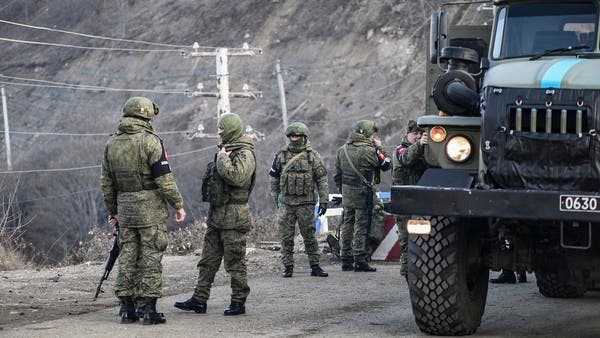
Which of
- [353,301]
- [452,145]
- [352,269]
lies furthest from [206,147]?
[452,145]

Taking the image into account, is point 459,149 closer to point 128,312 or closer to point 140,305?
point 140,305

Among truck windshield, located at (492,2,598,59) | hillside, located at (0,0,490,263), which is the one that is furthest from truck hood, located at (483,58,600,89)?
hillside, located at (0,0,490,263)

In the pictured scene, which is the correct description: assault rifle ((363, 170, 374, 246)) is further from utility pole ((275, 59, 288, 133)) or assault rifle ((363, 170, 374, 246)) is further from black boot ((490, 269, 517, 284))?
utility pole ((275, 59, 288, 133))

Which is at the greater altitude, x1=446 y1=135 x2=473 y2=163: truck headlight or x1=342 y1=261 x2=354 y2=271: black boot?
x1=446 y1=135 x2=473 y2=163: truck headlight

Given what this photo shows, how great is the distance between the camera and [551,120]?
372 inches

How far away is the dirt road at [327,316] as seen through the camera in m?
10.9

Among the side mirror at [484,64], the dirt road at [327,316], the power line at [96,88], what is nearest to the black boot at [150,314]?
the dirt road at [327,316]

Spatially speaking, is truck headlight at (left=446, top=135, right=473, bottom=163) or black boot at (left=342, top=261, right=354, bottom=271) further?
black boot at (left=342, top=261, right=354, bottom=271)

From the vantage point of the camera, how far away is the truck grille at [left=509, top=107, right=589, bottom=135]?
9.34m

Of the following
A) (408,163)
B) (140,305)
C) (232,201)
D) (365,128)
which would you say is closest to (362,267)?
(365,128)

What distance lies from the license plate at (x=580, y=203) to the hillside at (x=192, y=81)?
116 ft

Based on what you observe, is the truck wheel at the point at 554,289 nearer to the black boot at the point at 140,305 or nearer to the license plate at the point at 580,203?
the license plate at the point at 580,203

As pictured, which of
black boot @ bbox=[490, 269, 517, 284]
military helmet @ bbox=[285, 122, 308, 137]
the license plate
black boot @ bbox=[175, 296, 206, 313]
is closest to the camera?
the license plate

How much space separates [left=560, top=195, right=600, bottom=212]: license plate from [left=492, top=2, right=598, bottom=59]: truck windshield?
178cm
